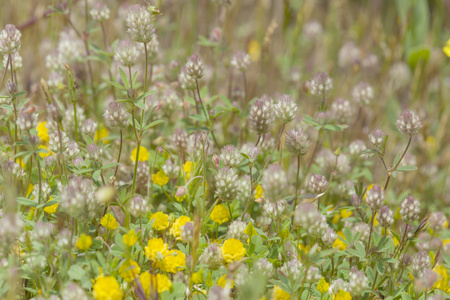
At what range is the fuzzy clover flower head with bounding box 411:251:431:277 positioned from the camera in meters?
1.83

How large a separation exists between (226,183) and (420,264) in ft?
2.71

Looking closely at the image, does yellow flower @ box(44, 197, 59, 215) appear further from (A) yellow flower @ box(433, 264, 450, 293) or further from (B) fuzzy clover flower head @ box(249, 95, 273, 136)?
(A) yellow flower @ box(433, 264, 450, 293)

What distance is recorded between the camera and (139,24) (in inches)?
68.1

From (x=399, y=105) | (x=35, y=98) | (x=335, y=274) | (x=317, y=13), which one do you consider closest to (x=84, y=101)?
(x=35, y=98)

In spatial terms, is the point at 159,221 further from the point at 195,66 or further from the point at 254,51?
the point at 254,51

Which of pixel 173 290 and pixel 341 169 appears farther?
pixel 341 169

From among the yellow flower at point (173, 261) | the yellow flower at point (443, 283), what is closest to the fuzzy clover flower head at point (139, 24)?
the yellow flower at point (173, 261)

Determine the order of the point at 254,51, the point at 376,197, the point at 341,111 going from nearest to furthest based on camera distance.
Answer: the point at 376,197, the point at 341,111, the point at 254,51

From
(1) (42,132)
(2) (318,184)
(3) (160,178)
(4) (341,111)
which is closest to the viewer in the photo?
(2) (318,184)

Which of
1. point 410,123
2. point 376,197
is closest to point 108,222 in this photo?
point 376,197

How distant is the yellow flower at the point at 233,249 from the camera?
67.1 inches

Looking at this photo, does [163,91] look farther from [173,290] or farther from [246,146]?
[173,290]

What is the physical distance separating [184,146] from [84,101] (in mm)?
919

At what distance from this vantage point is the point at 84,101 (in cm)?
294
